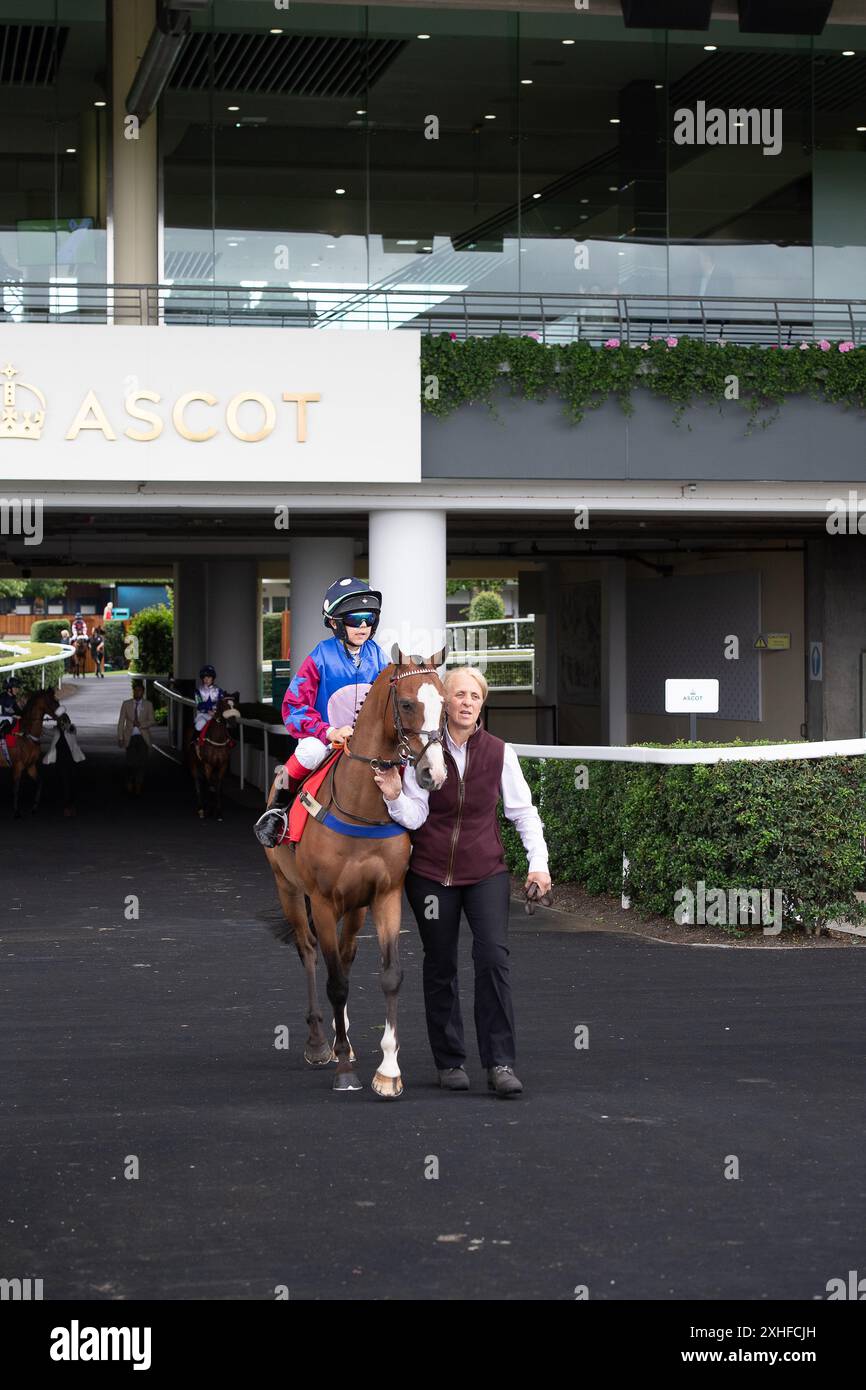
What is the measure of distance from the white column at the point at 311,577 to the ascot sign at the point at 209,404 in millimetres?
4741

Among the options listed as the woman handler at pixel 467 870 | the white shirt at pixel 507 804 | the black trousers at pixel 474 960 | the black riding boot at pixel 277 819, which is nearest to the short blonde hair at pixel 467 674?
the woman handler at pixel 467 870

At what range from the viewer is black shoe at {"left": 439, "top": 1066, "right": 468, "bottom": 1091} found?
7.64 metres

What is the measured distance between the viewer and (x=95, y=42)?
66.7 ft

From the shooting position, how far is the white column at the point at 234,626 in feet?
103

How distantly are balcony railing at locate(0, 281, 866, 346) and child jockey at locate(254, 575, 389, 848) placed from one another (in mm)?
11141

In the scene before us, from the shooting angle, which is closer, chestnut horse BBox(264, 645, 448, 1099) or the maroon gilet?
chestnut horse BBox(264, 645, 448, 1099)

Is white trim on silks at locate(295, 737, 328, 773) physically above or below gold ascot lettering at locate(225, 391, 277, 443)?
below

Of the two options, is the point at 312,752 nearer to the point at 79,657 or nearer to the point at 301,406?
the point at 301,406

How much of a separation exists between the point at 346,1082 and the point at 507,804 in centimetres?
141

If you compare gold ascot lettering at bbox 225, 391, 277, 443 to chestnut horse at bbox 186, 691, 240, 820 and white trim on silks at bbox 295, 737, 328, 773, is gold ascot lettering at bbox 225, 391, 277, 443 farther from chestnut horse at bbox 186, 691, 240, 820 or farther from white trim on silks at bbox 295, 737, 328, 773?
white trim on silks at bbox 295, 737, 328, 773

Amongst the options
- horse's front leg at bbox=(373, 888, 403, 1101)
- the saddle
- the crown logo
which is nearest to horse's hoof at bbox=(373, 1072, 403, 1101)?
horse's front leg at bbox=(373, 888, 403, 1101)

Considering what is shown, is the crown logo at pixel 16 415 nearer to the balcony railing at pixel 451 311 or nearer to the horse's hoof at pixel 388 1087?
the balcony railing at pixel 451 311

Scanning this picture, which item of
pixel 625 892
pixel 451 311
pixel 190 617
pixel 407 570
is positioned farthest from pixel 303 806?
pixel 190 617

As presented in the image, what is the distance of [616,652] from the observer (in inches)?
1174
